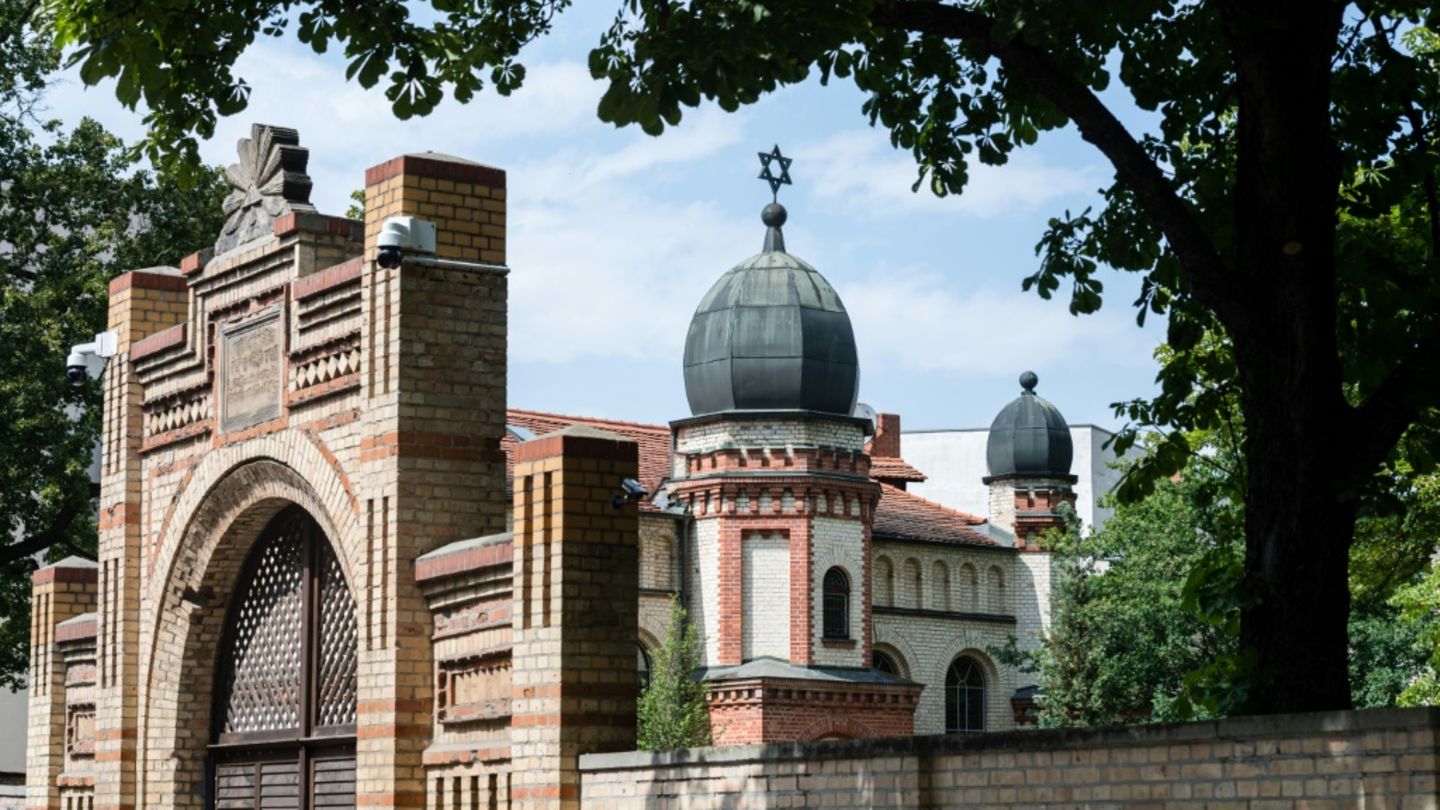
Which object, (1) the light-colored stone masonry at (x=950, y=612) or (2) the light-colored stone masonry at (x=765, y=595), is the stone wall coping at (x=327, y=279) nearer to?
(2) the light-colored stone masonry at (x=765, y=595)

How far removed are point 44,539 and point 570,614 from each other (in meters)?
20.3

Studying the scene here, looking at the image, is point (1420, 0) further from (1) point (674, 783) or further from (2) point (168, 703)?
(2) point (168, 703)

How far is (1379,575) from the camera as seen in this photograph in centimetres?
2469

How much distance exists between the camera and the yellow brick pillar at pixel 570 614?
13.0m

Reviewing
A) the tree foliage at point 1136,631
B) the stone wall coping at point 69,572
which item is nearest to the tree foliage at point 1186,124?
the stone wall coping at point 69,572

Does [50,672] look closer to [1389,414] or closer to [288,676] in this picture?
[288,676]

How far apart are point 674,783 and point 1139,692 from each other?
3223 centimetres

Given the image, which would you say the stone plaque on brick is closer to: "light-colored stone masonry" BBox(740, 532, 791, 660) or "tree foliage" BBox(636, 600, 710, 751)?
"tree foliage" BBox(636, 600, 710, 751)

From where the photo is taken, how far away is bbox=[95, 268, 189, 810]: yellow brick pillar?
17.8m

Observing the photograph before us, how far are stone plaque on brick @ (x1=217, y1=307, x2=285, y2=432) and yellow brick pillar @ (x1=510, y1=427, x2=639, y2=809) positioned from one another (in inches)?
138

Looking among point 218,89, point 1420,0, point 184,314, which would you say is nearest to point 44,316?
point 184,314

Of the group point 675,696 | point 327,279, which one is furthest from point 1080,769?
point 675,696

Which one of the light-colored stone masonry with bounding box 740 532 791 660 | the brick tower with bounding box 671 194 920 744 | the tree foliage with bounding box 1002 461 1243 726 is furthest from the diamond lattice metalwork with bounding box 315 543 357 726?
the light-colored stone masonry with bounding box 740 532 791 660

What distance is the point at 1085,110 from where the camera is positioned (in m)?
11.0
